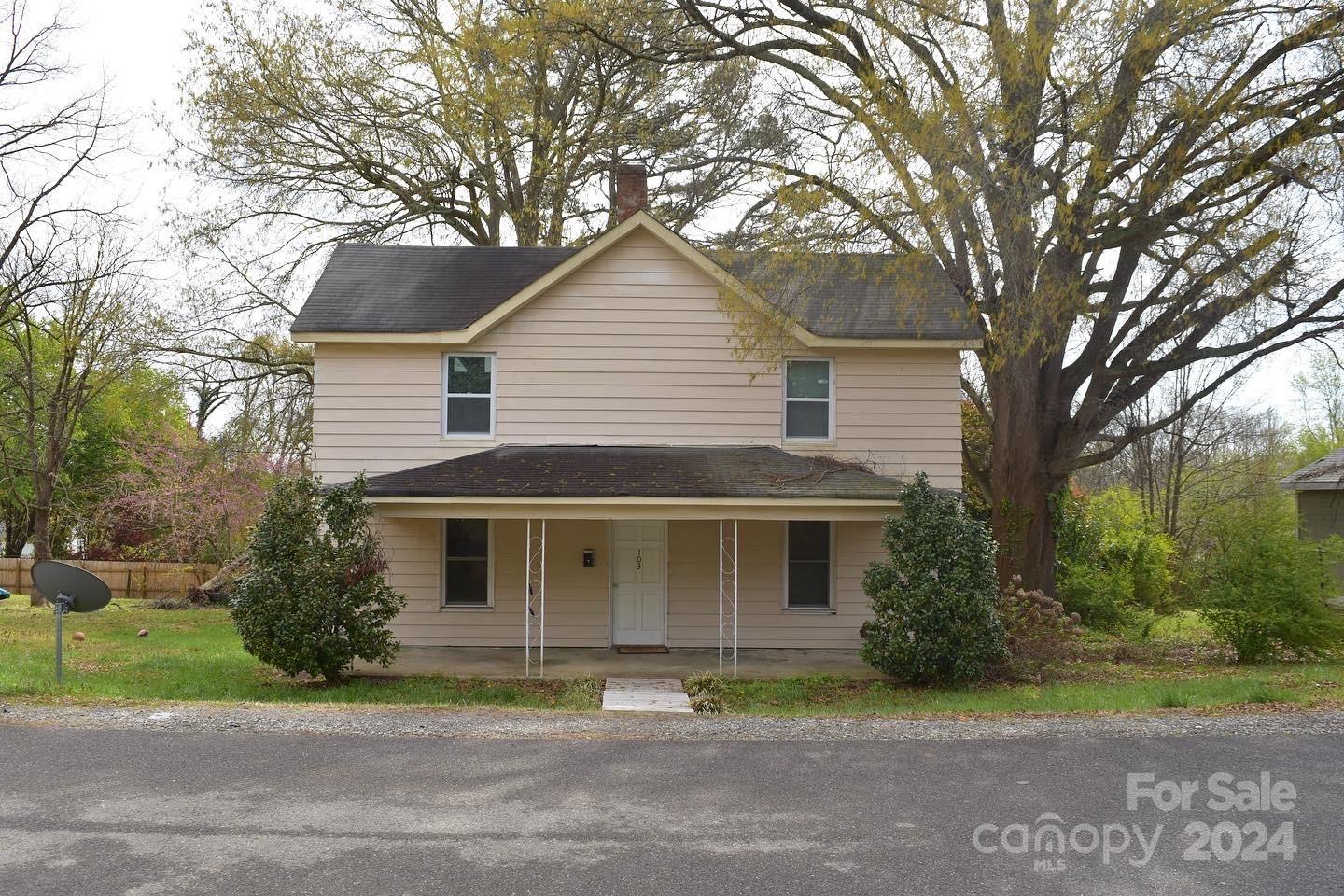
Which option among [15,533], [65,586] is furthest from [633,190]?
[15,533]

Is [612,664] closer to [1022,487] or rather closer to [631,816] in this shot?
[631,816]

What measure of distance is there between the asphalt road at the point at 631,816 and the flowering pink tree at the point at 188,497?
705 inches

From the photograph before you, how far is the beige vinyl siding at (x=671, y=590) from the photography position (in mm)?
15734

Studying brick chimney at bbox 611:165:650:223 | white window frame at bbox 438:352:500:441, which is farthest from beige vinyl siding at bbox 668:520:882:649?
brick chimney at bbox 611:165:650:223

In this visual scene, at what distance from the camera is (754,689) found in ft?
42.3

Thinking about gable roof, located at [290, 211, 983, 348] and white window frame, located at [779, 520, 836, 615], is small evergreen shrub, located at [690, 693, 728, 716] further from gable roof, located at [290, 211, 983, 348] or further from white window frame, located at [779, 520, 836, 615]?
gable roof, located at [290, 211, 983, 348]

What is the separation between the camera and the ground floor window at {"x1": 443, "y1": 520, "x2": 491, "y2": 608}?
1587cm

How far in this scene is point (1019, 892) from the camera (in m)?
5.53

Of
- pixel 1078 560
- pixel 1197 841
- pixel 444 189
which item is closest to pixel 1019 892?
pixel 1197 841

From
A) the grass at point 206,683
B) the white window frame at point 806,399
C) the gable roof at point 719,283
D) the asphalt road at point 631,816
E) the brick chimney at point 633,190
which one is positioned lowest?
the grass at point 206,683

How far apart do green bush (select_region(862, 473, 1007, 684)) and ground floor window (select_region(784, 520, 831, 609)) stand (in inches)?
121

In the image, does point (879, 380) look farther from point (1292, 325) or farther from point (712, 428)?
point (1292, 325)

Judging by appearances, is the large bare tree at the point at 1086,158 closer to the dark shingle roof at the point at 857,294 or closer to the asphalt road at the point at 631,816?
the dark shingle roof at the point at 857,294

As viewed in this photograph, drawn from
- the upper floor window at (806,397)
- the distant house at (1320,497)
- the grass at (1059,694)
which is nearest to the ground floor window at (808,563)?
the upper floor window at (806,397)
